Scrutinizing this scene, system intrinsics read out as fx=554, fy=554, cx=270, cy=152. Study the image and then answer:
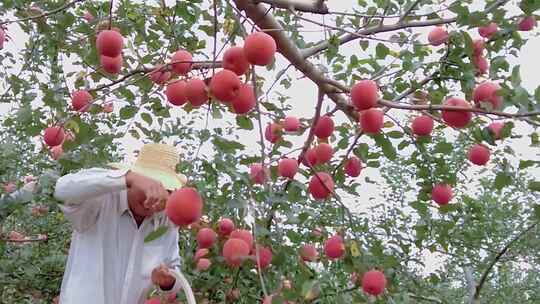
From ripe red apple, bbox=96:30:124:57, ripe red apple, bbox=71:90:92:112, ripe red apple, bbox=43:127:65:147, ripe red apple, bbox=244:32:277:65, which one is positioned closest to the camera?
ripe red apple, bbox=244:32:277:65

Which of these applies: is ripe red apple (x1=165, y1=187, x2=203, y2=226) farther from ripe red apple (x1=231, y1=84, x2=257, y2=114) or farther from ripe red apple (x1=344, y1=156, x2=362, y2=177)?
ripe red apple (x1=344, y1=156, x2=362, y2=177)

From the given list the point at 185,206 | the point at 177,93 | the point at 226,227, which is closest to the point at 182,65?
the point at 177,93

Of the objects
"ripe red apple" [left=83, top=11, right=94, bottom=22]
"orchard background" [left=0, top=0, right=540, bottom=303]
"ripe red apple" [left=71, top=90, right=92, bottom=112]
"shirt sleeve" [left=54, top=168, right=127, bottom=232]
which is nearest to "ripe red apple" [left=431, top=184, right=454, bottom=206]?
"orchard background" [left=0, top=0, right=540, bottom=303]

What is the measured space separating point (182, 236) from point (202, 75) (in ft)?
4.82

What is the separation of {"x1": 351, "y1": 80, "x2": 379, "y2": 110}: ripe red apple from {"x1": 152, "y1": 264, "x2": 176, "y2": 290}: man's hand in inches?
36.1

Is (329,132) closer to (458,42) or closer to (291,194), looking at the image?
(291,194)

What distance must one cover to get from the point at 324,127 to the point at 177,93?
1.94 ft

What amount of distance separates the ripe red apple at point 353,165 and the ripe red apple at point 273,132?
0.27 m

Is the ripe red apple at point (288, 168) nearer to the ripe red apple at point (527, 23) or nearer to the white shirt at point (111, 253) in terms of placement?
the white shirt at point (111, 253)

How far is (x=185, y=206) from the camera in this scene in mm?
1365

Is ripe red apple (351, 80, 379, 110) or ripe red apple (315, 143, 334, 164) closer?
ripe red apple (351, 80, 379, 110)

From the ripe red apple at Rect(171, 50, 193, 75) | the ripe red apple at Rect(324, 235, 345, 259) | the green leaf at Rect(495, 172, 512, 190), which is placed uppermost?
the ripe red apple at Rect(171, 50, 193, 75)

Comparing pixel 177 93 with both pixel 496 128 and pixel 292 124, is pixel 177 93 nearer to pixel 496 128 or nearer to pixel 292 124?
pixel 292 124

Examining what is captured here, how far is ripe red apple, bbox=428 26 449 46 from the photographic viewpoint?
5.90 feet
